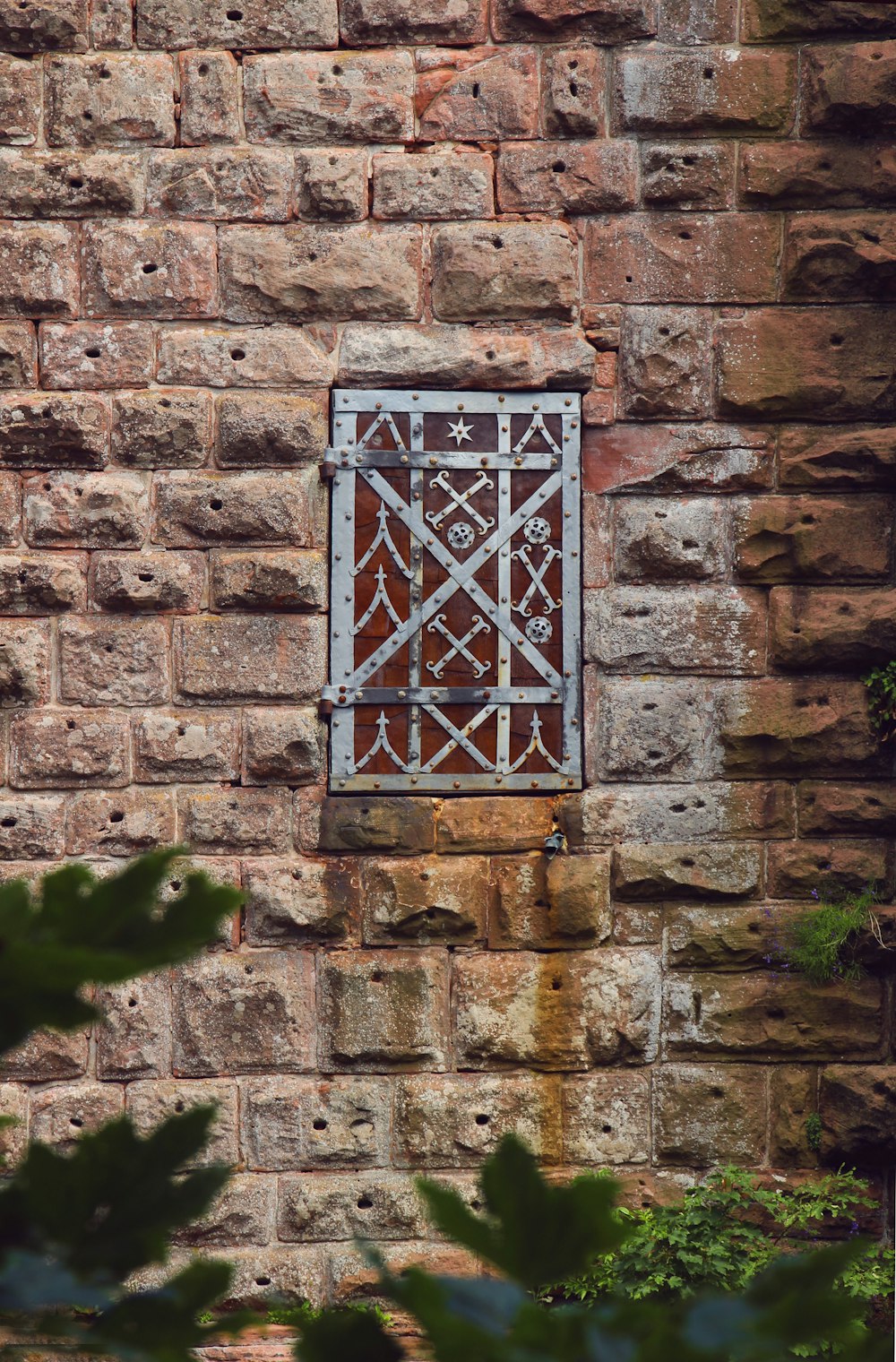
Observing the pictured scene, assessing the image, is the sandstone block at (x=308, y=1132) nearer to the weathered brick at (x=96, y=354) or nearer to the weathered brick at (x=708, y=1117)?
the weathered brick at (x=708, y=1117)

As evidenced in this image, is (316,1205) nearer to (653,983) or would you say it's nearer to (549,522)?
(653,983)

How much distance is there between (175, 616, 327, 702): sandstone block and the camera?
395 centimetres

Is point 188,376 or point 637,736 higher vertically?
point 188,376

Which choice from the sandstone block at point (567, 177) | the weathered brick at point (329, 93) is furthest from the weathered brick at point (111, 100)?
the sandstone block at point (567, 177)

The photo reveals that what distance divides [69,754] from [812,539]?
2.42m

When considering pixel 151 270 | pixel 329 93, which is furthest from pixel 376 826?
pixel 329 93

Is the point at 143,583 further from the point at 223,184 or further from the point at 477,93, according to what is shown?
the point at 477,93

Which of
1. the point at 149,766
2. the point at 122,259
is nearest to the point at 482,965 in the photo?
the point at 149,766

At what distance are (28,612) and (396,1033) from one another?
173cm

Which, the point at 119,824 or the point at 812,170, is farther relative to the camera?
the point at 812,170

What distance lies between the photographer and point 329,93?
401cm

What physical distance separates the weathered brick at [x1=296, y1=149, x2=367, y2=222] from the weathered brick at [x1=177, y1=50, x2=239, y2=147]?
25cm

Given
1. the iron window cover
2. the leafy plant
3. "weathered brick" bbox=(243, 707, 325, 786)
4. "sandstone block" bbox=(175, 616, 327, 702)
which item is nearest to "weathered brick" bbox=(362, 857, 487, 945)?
the iron window cover

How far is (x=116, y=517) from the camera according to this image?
3.97 metres
